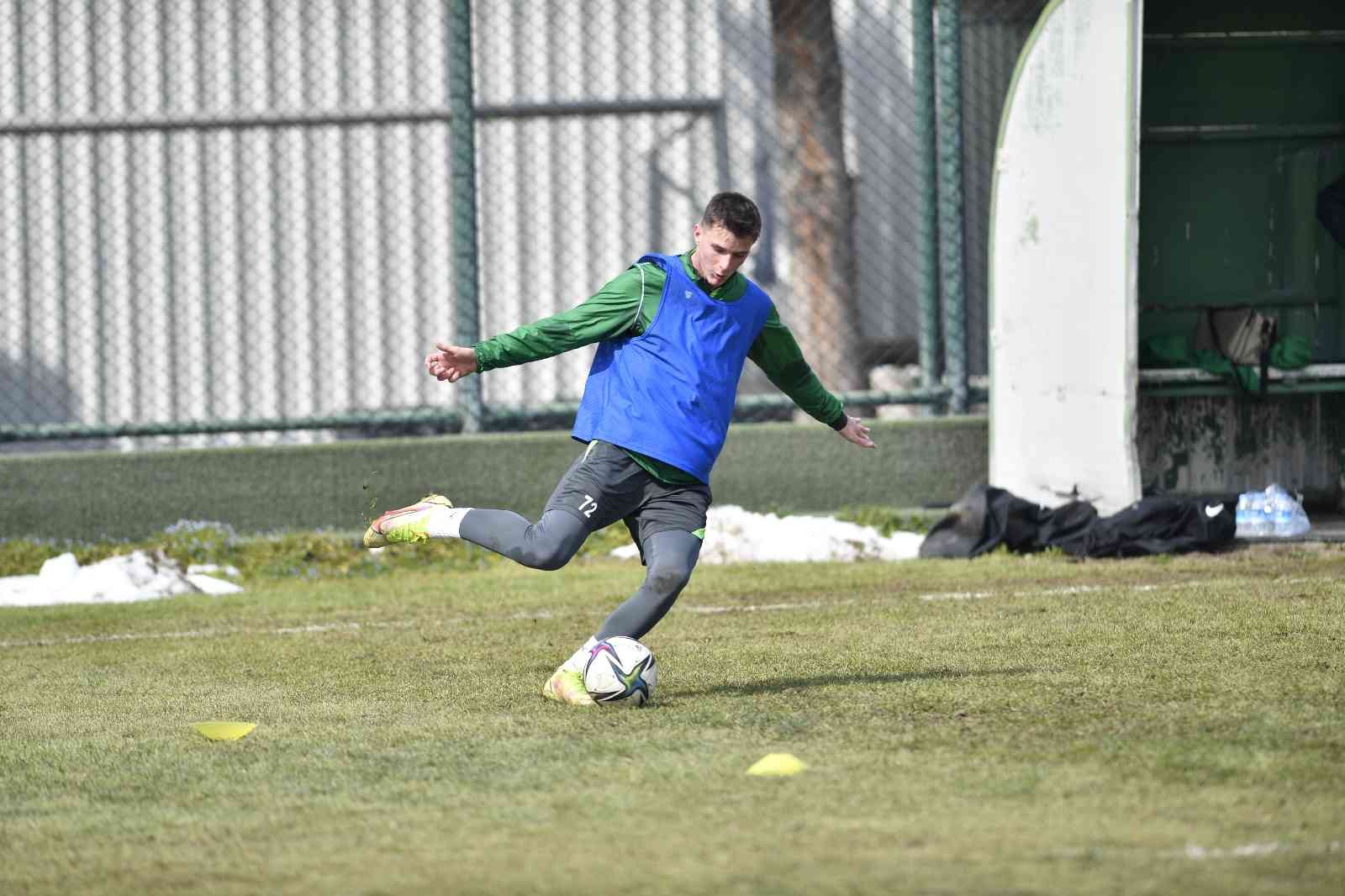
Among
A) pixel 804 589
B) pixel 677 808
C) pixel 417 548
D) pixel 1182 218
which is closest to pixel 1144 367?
pixel 1182 218

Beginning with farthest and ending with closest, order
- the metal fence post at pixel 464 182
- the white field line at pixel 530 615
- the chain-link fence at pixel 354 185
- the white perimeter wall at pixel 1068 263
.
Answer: the chain-link fence at pixel 354 185, the metal fence post at pixel 464 182, the white perimeter wall at pixel 1068 263, the white field line at pixel 530 615

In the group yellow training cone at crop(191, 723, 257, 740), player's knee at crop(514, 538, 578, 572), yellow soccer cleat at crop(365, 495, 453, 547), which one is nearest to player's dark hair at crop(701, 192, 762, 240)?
player's knee at crop(514, 538, 578, 572)

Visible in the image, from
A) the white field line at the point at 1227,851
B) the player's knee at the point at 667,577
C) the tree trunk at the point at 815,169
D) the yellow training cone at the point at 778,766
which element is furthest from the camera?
the tree trunk at the point at 815,169

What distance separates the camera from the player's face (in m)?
5.52

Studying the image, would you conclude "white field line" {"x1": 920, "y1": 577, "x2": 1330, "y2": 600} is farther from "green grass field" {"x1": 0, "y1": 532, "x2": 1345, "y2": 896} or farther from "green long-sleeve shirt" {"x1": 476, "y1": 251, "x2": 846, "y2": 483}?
"green long-sleeve shirt" {"x1": 476, "y1": 251, "x2": 846, "y2": 483}

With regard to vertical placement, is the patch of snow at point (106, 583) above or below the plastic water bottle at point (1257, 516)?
below

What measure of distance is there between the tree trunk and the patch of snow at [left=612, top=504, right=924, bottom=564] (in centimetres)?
280

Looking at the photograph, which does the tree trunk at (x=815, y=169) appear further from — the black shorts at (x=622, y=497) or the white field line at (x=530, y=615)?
the black shorts at (x=622, y=497)

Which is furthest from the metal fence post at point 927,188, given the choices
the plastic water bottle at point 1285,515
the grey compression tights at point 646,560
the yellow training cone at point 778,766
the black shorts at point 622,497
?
the yellow training cone at point 778,766

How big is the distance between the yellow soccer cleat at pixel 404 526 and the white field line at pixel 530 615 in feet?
5.88

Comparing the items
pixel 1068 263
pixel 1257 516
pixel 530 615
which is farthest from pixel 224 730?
pixel 1257 516

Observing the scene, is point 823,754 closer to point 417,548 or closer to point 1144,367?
point 417,548

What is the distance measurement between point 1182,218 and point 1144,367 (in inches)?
48.4

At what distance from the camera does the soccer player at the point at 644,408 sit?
5.51m
